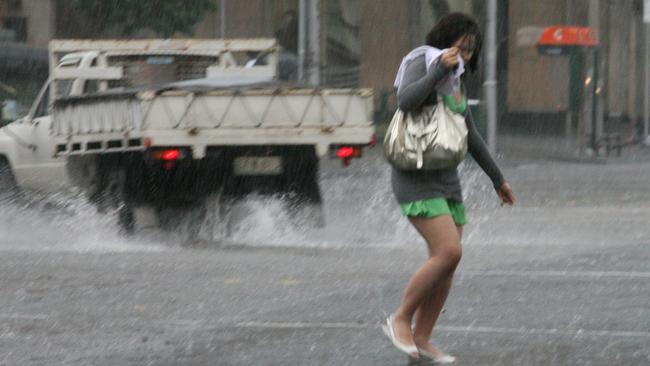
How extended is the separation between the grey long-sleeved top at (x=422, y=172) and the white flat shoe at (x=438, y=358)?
68 centimetres

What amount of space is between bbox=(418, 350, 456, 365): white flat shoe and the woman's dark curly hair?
1.31 metres

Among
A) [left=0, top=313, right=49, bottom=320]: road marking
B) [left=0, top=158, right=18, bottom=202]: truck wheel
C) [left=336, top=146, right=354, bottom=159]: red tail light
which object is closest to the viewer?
[left=0, top=313, right=49, bottom=320]: road marking

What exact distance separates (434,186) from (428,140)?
0.21 m

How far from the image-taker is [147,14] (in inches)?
1671

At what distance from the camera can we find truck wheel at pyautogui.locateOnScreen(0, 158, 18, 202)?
1852 cm

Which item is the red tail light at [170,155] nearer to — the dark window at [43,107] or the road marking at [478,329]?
the dark window at [43,107]

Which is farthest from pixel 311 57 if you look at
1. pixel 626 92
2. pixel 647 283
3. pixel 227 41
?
pixel 626 92

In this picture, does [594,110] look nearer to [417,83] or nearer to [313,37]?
[313,37]

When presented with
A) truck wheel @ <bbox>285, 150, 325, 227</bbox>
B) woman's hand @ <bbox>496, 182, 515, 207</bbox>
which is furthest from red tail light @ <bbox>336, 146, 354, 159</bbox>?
woman's hand @ <bbox>496, 182, 515, 207</bbox>

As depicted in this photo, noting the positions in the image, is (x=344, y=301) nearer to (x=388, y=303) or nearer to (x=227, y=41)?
(x=388, y=303)

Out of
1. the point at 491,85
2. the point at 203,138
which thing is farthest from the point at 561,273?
the point at 491,85

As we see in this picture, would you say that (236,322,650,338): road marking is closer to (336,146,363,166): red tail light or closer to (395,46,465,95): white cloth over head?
(395,46,465,95): white cloth over head

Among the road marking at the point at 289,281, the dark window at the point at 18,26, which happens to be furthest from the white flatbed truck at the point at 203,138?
the dark window at the point at 18,26

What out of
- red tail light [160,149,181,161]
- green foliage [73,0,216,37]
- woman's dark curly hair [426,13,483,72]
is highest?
woman's dark curly hair [426,13,483,72]
